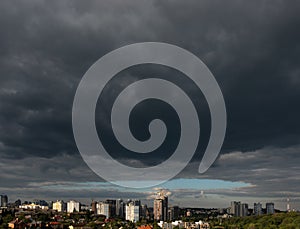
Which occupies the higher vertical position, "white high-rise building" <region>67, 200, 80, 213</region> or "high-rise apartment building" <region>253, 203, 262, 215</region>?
"white high-rise building" <region>67, 200, 80, 213</region>

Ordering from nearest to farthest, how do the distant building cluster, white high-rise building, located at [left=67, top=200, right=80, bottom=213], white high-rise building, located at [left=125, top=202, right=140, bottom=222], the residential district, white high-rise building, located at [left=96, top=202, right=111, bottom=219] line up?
1. the residential district
2. white high-rise building, located at [left=125, top=202, right=140, bottom=222]
3. white high-rise building, located at [left=96, top=202, right=111, bottom=219]
4. white high-rise building, located at [left=67, top=200, right=80, bottom=213]
5. the distant building cluster

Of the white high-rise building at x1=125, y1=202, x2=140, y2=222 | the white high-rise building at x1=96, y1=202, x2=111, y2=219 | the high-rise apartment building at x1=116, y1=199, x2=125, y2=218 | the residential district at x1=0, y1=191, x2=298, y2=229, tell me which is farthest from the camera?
the high-rise apartment building at x1=116, y1=199, x2=125, y2=218

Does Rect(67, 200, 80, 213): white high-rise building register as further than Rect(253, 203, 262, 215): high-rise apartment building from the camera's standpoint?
No

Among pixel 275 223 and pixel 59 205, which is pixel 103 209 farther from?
pixel 275 223

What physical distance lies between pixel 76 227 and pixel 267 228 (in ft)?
72.6

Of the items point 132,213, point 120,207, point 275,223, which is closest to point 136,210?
point 132,213

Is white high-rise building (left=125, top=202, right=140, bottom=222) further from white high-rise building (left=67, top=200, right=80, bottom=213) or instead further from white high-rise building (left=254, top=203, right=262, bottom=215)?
white high-rise building (left=254, top=203, right=262, bottom=215)

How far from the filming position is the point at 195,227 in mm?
52531

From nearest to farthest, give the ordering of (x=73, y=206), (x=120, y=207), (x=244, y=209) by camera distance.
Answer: (x=73, y=206), (x=120, y=207), (x=244, y=209)

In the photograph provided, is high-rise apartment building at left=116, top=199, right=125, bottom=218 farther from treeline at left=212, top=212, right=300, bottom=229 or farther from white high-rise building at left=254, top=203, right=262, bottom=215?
white high-rise building at left=254, top=203, right=262, bottom=215

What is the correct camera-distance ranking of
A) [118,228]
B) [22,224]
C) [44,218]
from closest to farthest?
[22,224] < [118,228] < [44,218]

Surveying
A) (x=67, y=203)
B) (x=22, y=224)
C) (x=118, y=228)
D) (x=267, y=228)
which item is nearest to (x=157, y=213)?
(x=67, y=203)

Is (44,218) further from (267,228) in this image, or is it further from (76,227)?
(267,228)

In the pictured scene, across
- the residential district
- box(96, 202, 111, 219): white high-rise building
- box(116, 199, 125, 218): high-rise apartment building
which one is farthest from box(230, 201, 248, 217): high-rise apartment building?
box(96, 202, 111, 219): white high-rise building
